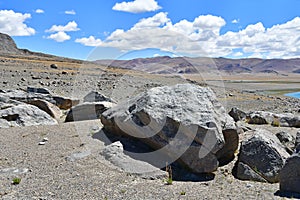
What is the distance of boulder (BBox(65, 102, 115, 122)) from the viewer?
1391 centimetres

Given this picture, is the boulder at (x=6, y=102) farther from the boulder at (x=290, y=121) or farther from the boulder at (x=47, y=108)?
the boulder at (x=290, y=121)

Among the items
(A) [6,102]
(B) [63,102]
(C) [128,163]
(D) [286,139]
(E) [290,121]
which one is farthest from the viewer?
(B) [63,102]

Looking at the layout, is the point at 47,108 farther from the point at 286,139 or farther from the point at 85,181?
the point at 286,139

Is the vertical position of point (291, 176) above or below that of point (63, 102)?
below

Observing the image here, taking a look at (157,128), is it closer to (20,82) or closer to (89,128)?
(89,128)

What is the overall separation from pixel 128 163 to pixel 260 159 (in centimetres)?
334

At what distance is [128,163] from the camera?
897cm

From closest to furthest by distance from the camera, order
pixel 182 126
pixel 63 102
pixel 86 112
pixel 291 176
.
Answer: pixel 291 176, pixel 182 126, pixel 86 112, pixel 63 102

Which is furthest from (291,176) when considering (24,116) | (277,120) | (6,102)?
(6,102)

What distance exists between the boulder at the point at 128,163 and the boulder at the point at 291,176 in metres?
2.58

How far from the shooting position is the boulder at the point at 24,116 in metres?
12.7

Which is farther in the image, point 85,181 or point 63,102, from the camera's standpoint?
point 63,102

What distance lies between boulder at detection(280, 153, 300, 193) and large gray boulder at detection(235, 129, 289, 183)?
3.99 feet

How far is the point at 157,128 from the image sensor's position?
9438 mm
